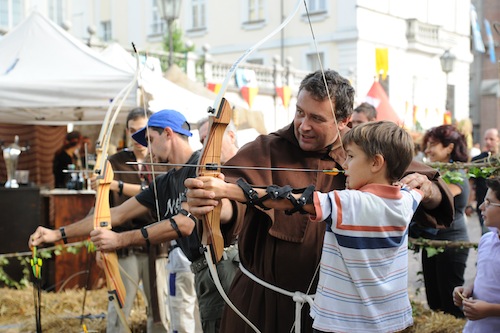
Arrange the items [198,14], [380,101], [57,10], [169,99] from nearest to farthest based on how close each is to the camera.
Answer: [169,99], [380,101], [57,10], [198,14]

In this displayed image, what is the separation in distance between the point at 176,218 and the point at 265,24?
2530 cm

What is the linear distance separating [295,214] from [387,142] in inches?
22.0

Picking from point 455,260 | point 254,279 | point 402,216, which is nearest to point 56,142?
point 455,260

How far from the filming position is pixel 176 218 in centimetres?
350

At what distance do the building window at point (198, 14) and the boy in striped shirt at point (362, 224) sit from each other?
92.1 ft

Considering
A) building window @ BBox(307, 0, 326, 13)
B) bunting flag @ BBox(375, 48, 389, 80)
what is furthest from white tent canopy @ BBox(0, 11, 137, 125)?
building window @ BBox(307, 0, 326, 13)

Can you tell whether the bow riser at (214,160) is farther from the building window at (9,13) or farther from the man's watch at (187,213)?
the building window at (9,13)

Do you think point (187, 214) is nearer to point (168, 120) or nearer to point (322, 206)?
point (168, 120)

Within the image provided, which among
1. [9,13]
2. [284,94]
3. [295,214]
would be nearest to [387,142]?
[295,214]

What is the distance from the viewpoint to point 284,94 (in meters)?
19.6

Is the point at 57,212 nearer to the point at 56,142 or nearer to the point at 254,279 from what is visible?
the point at 56,142

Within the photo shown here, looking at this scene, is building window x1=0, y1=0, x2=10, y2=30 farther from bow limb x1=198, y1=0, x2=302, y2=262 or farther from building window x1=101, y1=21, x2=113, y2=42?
bow limb x1=198, y1=0, x2=302, y2=262

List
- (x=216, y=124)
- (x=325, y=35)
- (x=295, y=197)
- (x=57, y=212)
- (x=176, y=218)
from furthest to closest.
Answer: (x=325, y=35)
(x=57, y=212)
(x=176, y=218)
(x=216, y=124)
(x=295, y=197)

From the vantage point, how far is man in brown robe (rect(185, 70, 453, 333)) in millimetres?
2830
